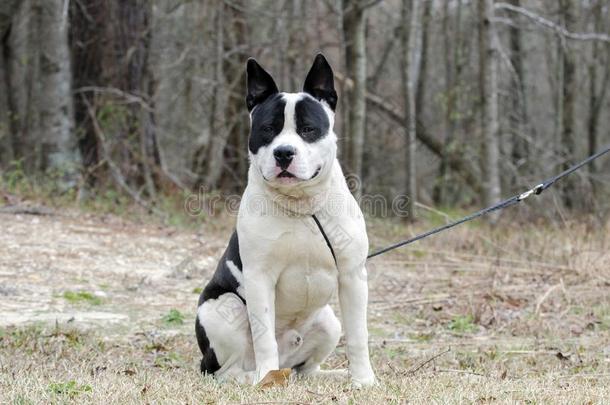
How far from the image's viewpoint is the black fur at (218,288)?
14.9ft

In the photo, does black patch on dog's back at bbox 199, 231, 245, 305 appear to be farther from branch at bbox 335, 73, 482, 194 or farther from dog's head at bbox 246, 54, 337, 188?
branch at bbox 335, 73, 482, 194

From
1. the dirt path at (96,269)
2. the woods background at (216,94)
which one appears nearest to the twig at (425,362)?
the dirt path at (96,269)

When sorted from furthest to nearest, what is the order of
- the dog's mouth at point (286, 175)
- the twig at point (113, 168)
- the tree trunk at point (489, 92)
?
the twig at point (113, 168), the tree trunk at point (489, 92), the dog's mouth at point (286, 175)

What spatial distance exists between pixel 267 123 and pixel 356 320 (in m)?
1.07

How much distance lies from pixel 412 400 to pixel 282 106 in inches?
58.6

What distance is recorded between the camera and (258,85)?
14.4 feet

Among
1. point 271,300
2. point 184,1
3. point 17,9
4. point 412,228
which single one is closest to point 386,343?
point 271,300

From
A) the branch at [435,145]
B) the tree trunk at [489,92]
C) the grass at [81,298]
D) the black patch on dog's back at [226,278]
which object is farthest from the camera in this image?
the branch at [435,145]

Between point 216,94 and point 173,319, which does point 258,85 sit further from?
point 216,94

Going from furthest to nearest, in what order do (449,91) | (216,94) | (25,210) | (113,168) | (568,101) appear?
1. (449,91)
2. (568,101)
3. (216,94)
4. (113,168)
5. (25,210)

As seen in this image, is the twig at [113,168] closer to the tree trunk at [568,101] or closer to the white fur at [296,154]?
the tree trunk at [568,101]

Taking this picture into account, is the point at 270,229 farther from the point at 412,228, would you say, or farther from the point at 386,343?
the point at 412,228

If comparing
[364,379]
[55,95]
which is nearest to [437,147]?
[55,95]

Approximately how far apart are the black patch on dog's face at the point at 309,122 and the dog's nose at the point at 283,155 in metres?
0.14
